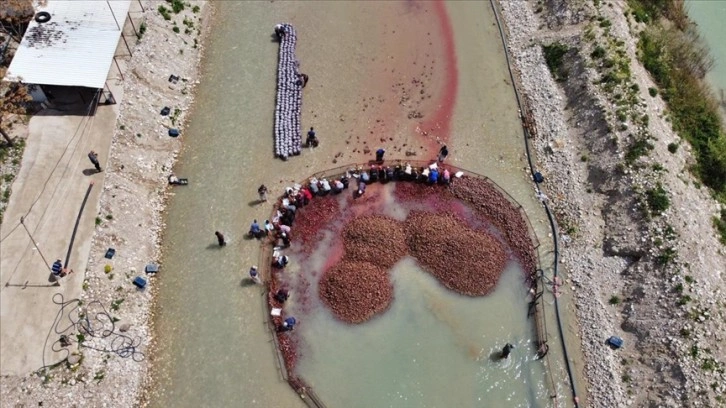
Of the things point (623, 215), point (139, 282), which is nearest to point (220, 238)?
point (139, 282)

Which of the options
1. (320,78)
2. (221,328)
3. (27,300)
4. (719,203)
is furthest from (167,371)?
(719,203)

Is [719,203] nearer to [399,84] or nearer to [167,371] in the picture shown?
[399,84]

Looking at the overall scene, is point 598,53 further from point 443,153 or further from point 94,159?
point 94,159

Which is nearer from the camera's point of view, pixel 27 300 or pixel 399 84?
pixel 27 300

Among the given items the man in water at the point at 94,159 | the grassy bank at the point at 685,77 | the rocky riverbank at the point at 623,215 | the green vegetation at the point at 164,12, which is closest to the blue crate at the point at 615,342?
the rocky riverbank at the point at 623,215

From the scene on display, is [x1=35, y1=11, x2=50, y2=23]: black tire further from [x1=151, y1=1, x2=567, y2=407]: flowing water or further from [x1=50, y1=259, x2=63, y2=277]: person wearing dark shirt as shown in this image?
[x1=50, y1=259, x2=63, y2=277]: person wearing dark shirt

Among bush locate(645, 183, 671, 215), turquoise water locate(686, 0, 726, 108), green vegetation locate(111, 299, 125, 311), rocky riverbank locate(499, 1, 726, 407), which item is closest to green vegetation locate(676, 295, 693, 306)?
rocky riverbank locate(499, 1, 726, 407)

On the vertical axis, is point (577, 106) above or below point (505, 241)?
above

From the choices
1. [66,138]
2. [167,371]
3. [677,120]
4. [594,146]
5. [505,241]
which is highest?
[677,120]
